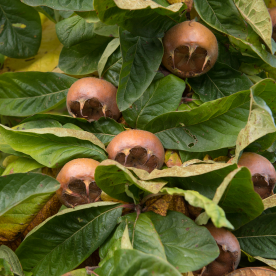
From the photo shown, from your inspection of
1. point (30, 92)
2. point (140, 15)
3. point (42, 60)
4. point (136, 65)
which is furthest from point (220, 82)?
point (42, 60)

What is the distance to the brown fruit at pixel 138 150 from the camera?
3.78 feet

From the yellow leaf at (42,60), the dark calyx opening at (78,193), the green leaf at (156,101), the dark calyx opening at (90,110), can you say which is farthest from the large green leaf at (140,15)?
the yellow leaf at (42,60)

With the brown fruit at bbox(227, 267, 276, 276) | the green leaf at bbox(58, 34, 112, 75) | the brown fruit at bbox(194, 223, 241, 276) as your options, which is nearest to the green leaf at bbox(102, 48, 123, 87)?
the green leaf at bbox(58, 34, 112, 75)

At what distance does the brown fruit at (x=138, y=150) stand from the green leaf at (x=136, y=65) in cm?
14

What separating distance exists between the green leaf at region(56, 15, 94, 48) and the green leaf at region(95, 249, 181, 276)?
103 cm

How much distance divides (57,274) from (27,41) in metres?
1.27

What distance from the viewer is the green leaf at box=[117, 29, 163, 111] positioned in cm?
126

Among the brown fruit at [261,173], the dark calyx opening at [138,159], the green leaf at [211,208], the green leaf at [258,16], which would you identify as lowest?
the brown fruit at [261,173]

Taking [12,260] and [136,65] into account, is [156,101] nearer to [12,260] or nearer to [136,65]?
[136,65]

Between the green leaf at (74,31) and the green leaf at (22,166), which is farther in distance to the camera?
the green leaf at (74,31)

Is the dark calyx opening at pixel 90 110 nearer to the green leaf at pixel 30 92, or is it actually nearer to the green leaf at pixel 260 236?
the green leaf at pixel 30 92

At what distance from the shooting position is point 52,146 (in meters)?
1.23

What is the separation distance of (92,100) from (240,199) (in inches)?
27.3

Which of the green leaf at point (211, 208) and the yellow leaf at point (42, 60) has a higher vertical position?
the green leaf at point (211, 208)
